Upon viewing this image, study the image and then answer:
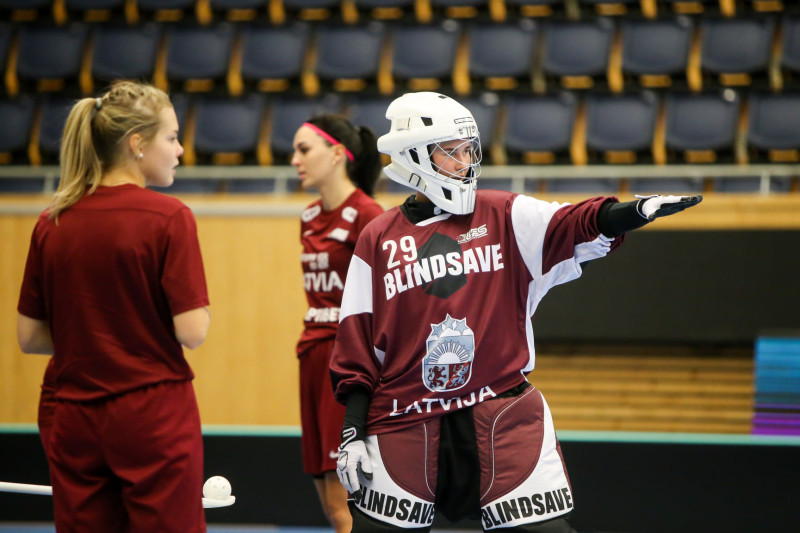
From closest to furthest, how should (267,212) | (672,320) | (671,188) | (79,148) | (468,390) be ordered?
1. (79,148)
2. (468,390)
3. (672,320)
4. (267,212)
5. (671,188)

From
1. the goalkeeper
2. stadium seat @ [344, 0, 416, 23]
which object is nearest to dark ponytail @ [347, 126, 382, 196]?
the goalkeeper

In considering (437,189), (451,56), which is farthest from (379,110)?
(437,189)

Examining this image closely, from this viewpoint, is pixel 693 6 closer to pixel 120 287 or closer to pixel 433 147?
pixel 433 147

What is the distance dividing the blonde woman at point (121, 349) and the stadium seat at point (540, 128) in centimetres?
477

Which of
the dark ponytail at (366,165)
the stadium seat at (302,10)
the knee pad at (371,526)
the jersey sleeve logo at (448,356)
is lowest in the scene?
the knee pad at (371,526)

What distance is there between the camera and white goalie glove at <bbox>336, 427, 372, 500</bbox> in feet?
7.59

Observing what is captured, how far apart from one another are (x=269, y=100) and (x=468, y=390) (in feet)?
17.8

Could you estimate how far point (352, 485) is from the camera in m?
2.33

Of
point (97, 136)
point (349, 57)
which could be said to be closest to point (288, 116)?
point (349, 57)

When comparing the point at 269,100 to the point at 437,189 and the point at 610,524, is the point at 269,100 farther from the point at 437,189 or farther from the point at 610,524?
the point at 437,189

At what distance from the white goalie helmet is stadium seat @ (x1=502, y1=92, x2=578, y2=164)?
4175 mm

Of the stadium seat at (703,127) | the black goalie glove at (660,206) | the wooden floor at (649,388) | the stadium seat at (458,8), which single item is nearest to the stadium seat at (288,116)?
the stadium seat at (458,8)

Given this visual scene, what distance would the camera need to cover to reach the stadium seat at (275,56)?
747 centimetres

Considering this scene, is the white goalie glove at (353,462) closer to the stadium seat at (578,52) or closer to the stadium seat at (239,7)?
the stadium seat at (578,52)
